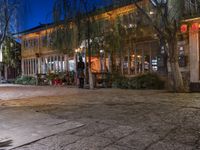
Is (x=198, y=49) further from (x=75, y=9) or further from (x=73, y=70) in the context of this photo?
(x=73, y=70)

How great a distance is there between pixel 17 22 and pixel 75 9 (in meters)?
3.63

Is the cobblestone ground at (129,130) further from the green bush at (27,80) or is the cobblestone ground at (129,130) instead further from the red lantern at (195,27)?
the green bush at (27,80)

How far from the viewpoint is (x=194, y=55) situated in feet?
44.3

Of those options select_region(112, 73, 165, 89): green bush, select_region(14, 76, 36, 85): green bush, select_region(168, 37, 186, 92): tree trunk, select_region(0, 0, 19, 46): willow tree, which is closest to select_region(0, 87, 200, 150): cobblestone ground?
select_region(168, 37, 186, 92): tree trunk

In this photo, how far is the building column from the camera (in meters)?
13.4

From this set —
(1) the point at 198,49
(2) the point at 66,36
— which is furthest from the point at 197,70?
(2) the point at 66,36

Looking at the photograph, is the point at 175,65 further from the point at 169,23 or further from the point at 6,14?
the point at 6,14

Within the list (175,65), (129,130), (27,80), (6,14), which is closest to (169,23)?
(175,65)

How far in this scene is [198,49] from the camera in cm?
1338

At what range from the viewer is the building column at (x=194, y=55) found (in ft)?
43.9

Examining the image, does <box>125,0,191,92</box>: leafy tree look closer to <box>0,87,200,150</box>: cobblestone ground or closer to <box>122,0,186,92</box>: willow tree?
<box>122,0,186,92</box>: willow tree

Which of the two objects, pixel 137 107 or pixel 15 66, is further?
pixel 15 66

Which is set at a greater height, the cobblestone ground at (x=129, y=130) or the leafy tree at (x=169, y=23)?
the leafy tree at (x=169, y=23)

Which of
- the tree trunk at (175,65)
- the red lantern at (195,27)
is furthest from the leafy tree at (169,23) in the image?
the red lantern at (195,27)
